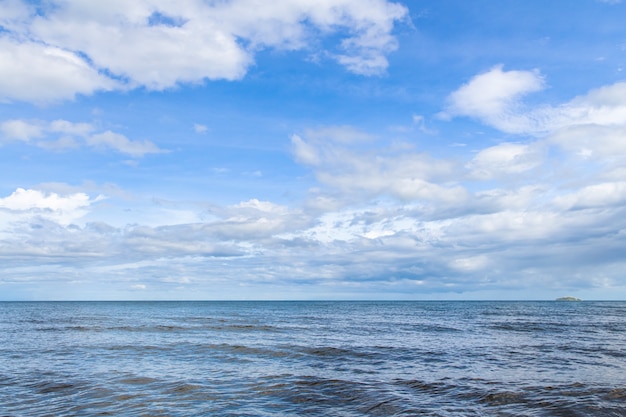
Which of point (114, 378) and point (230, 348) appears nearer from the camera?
point (114, 378)

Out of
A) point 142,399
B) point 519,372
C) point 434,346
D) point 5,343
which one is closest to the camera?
point 142,399

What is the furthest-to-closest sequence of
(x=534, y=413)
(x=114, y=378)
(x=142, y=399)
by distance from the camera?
(x=114, y=378), (x=142, y=399), (x=534, y=413)

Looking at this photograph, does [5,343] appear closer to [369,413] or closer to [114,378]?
[114,378]

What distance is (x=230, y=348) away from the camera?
3319 centimetres

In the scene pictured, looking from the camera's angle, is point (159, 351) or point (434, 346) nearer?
point (159, 351)

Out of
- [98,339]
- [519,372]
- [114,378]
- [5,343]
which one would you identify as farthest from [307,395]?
[5,343]

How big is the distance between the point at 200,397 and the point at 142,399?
7.42 ft

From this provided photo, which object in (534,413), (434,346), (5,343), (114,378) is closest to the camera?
(534,413)

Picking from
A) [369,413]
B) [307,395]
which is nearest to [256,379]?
[307,395]

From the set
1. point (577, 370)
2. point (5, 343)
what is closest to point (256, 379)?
point (577, 370)

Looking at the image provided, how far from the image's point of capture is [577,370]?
2403 cm

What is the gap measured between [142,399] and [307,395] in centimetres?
665

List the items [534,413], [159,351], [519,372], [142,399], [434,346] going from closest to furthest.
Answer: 1. [534,413]
2. [142,399]
3. [519,372]
4. [159,351]
5. [434,346]

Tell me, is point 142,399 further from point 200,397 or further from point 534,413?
point 534,413
